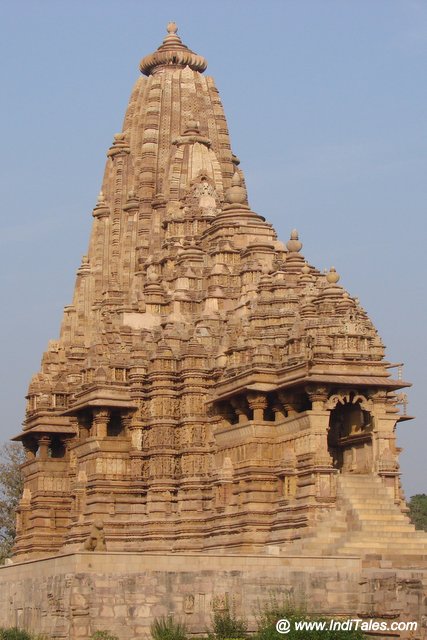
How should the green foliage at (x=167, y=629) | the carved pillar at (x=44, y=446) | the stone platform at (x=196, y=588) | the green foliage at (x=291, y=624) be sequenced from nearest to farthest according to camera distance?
the green foliage at (x=291, y=624) → the green foliage at (x=167, y=629) → the stone platform at (x=196, y=588) → the carved pillar at (x=44, y=446)

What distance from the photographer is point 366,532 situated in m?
47.3

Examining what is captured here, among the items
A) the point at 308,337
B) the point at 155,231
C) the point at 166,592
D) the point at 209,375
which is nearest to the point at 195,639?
the point at 166,592

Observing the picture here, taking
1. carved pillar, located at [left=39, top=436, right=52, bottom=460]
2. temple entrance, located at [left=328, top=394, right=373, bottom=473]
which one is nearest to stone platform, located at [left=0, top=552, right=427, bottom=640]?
temple entrance, located at [left=328, top=394, right=373, bottom=473]

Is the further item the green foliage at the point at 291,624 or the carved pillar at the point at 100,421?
the carved pillar at the point at 100,421

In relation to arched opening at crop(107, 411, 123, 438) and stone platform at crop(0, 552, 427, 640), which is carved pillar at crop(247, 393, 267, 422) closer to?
arched opening at crop(107, 411, 123, 438)

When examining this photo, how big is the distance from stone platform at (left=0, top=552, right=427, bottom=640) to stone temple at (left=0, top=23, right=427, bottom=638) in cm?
5

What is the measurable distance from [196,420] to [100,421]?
145 inches

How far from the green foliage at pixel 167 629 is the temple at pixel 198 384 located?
130 inches

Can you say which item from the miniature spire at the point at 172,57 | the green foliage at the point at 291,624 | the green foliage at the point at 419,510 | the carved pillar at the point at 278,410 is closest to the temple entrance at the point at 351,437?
the carved pillar at the point at 278,410

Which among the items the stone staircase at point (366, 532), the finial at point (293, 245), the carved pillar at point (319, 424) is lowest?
the stone staircase at point (366, 532)

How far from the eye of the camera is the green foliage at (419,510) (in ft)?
302

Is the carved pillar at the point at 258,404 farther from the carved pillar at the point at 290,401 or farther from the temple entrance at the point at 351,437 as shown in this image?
the temple entrance at the point at 351,437

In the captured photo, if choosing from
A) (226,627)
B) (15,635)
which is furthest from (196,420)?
(226,627)

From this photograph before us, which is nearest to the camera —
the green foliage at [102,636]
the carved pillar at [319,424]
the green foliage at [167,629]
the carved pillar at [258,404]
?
the green foliage at [102,636]
